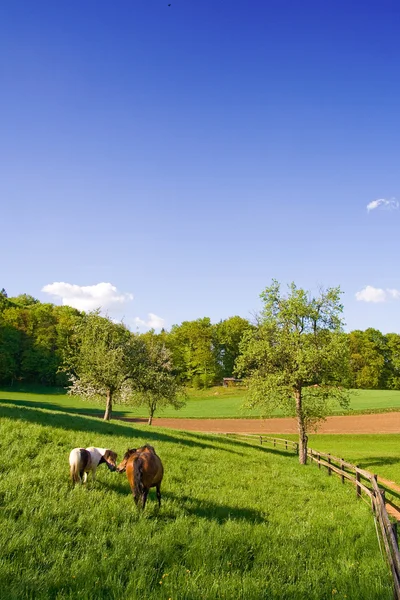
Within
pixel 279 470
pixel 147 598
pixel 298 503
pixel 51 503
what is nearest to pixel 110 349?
pixel 279 470

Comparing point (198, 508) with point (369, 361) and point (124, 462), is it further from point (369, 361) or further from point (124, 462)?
point (369, 361)

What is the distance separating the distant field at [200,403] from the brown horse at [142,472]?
53606 millimetres

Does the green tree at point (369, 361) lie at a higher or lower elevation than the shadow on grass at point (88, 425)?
higher

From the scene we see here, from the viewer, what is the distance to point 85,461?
9891 millimetres

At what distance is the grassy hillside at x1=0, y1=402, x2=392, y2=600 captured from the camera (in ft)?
18.2

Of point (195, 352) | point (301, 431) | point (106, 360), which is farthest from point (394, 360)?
point (106, 360)

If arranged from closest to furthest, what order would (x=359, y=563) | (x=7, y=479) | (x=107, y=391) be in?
(x=359, y=563)
(x=7, y=479)
(x=107, y=391)

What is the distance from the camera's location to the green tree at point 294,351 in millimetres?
28391

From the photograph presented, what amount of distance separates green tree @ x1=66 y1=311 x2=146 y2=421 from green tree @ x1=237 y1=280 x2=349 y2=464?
537 inches

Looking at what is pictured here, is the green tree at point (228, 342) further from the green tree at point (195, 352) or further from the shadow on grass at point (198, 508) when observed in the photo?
the shadow on grass at point (198, 508)

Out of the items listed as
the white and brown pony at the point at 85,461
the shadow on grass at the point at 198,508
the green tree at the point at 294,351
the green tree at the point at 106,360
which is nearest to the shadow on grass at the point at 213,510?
the shadow on grass at the point at 198,508

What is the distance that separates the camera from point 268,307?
3020 centimetres

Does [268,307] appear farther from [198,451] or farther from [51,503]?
[51,503]

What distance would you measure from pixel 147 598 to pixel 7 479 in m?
5.49
